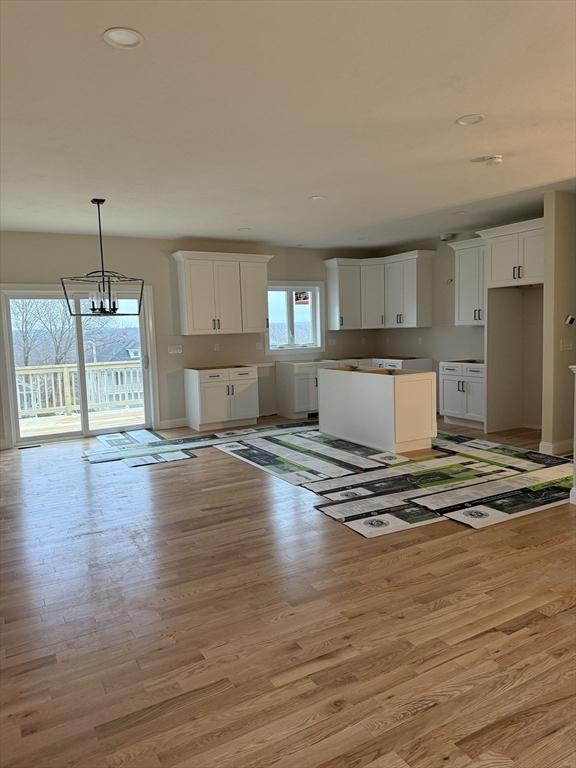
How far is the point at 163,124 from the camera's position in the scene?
11.4 ft

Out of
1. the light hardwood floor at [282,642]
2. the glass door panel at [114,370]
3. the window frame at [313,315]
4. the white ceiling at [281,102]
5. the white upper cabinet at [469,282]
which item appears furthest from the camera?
the window frame at [313,315]

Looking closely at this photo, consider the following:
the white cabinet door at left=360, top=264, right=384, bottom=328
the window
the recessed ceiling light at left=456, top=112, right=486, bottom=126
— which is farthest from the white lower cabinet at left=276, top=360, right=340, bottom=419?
the recessed ceiling light at left=456, top=112, right=486, bottom=126

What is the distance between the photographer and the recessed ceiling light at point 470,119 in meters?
3.49

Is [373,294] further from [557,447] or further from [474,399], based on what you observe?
[557,447]

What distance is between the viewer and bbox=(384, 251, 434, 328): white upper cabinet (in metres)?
8.52

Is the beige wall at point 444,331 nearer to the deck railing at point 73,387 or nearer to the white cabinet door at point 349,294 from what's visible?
the white cabinet door at point 349,294

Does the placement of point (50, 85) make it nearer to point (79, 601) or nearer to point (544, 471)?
point (79, 601)

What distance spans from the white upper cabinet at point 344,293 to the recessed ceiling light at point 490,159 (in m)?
4.58

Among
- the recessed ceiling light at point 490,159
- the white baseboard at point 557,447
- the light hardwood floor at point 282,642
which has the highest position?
the recessed ceiling light at point 490,159

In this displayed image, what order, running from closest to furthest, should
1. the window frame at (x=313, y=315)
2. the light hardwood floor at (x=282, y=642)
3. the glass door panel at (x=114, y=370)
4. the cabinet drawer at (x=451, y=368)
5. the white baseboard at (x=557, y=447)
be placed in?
the light hardwood floor at (x=282, y=642) → the white baseboard at (x=557, y=447) → the cabinet drawer at (x=451, y=368) → the glass door panel at (x=114, y=370) → the window frame at (x=313, y=315)

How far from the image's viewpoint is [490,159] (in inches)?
174

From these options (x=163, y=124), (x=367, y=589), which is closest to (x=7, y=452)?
(x=163, y=124)

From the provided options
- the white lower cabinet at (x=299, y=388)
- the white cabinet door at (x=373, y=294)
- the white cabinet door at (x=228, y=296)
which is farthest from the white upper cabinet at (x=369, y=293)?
the white cabinet door at (x=228, y=296)

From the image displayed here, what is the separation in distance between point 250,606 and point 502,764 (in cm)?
Result: 145
